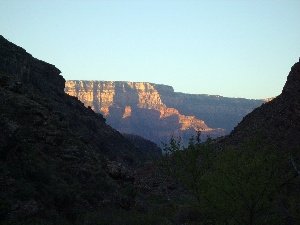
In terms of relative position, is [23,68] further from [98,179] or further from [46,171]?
[46,171]

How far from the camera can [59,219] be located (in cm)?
1939

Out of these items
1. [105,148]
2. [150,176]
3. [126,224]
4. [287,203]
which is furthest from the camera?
[105,148]

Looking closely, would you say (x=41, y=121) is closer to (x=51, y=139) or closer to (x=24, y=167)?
(x=51, y=139)

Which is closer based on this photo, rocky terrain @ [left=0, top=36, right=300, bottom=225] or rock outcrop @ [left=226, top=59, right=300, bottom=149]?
rocky terrain @ [left=0, top=36, right=300, bottom=225]

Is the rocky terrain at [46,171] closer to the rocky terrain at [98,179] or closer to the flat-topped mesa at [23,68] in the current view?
the rocky terrain at [98,179]

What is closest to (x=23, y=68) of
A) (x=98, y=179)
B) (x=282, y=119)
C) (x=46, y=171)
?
(x=98, y=179)

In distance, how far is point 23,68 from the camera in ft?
194

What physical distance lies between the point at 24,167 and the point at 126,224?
7521mm

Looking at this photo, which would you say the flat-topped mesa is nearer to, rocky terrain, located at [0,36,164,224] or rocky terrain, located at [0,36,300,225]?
rocky terrain, located at [0,36,164,224]

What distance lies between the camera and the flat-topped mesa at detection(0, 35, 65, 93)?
54.5m

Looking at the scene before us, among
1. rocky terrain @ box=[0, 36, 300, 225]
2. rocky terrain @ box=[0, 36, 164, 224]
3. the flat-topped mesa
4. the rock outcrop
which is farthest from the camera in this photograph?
the flat-topped mesa

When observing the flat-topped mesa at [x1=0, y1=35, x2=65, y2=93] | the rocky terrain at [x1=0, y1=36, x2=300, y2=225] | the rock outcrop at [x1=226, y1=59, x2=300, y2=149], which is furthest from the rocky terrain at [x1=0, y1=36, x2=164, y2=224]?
the flat-topped mesa at [x1=0, y1=35, x2=65, y2=93]

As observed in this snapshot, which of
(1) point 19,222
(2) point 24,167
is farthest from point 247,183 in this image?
(2) point 24,167

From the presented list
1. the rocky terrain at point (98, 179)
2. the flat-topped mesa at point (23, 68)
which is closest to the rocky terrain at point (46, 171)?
the rocky terrain at point (98, 179)
